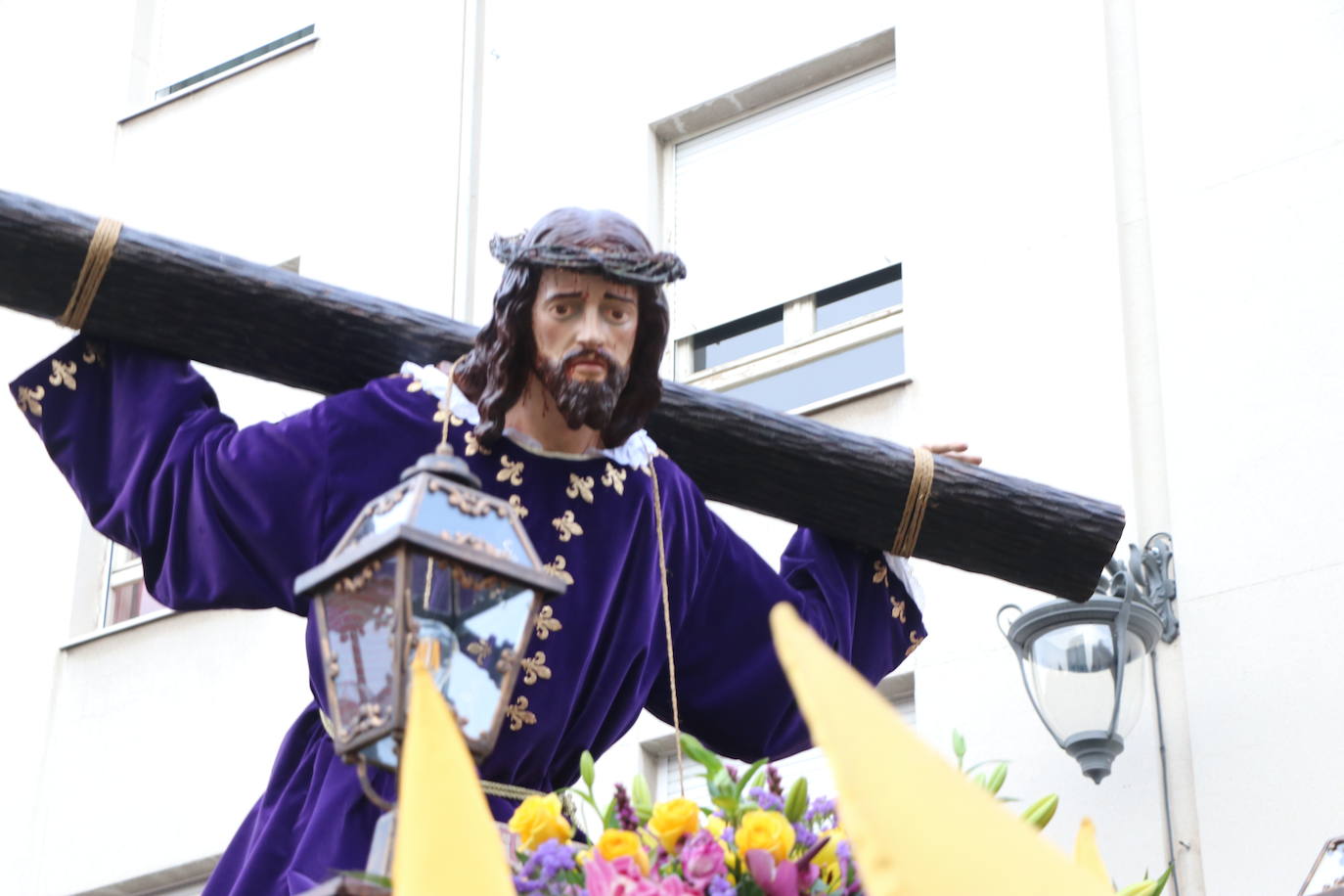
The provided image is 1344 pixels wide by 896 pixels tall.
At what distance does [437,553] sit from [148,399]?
1.62 m

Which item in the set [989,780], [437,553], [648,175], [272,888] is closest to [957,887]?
[437,553]

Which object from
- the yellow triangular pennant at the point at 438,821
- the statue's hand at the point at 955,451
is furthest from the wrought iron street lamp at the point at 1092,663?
the yellow triangular pennant at the point at 438,821

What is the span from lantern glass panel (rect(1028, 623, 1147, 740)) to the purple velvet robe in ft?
7.50

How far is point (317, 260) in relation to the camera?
10742 millimetres

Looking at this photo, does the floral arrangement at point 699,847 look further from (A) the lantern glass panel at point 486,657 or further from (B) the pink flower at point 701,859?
(A) the lantern glass panel at point 486,657

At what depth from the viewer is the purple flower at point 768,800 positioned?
4.30 metres

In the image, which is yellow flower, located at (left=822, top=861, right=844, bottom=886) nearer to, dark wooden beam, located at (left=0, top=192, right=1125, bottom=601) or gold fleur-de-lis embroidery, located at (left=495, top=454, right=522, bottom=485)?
gold fleur-de-lis embroidery, located at (left=495, top=454, right=522, bottom=485)

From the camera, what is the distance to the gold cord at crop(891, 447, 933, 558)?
226 inches

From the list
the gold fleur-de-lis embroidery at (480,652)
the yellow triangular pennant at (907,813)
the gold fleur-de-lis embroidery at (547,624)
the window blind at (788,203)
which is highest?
the window blind at (788,203)

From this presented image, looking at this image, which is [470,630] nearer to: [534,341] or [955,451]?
[534,341]

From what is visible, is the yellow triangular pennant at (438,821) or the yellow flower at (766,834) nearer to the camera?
the yellow triangular pennant at (438,821)

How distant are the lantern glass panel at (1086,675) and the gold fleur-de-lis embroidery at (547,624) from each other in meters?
2.61

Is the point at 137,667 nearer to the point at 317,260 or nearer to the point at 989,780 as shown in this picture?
the point at 317,260

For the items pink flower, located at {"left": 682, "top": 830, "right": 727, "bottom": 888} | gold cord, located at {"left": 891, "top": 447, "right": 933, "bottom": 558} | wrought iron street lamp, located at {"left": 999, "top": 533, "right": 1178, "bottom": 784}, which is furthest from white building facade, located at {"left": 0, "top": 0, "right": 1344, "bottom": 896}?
pink flower, located at {"left": 682, "top": 830, "right": 727, "bottom": 888}
